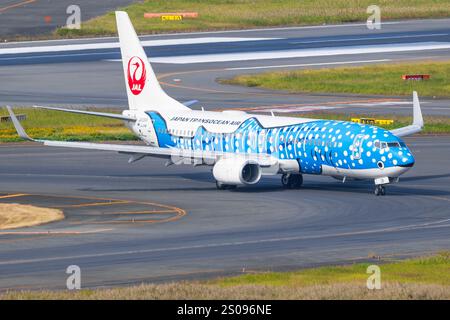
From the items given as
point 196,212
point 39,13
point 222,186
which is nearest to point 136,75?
point 222,186

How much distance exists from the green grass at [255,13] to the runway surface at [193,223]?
3338 inches

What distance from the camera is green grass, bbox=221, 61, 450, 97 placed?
118312mm

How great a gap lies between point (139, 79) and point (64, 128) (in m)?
21.0

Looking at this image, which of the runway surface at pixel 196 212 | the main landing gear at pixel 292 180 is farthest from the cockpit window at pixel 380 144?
the main landing gear at pixel 292 180

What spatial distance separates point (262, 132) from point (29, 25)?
100.0 m

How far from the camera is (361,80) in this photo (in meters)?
124

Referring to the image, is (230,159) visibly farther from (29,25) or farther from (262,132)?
(29,25)

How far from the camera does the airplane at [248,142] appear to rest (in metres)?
65.9

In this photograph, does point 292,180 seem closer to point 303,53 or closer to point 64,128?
point 64,128

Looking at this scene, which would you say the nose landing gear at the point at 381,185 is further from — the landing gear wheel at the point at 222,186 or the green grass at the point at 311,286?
the green grass at the point at 311,286

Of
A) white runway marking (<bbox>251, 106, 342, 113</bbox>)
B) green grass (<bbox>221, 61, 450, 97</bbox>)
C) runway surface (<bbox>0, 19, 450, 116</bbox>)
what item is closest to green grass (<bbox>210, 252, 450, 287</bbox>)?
white runway marking (<bbox>251, 106, 342, 113</bbox>)

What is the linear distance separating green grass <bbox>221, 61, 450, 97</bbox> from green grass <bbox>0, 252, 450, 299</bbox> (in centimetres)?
6982
